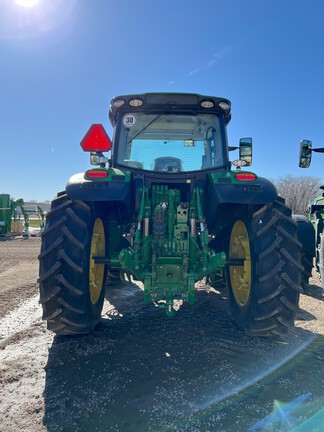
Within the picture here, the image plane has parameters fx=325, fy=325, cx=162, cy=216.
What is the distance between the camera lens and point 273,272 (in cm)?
289

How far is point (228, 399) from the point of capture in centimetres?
222

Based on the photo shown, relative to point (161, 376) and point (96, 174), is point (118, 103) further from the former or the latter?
point (161, 376)

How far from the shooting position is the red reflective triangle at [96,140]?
2.91 metres

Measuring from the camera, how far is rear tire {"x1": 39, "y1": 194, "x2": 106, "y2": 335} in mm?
2812

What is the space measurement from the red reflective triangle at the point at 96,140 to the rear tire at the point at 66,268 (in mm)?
542

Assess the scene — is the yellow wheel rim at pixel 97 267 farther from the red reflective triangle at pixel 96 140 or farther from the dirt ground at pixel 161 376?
the red reflective triangle at pixel 96 140

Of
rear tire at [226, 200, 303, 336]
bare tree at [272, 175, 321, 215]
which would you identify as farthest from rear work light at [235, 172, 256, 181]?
bare tree at [272, 175, 321, 215]

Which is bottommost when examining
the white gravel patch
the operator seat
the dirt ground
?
the white gravel patch

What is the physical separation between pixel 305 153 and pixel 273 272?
2.54 meters

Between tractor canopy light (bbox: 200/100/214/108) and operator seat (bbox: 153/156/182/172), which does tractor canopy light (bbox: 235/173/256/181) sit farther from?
tractor canopy light (bbox: 200/100/214/108)

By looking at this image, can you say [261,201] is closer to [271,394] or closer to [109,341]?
[271,394]

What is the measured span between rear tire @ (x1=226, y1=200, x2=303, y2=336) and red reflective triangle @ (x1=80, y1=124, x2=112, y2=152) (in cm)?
154

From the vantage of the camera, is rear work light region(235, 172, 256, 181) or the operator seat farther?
the operator seat

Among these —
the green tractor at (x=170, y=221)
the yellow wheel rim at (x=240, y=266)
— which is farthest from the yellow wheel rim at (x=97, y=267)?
the yellow wheel rim at (x=240, y=266)
